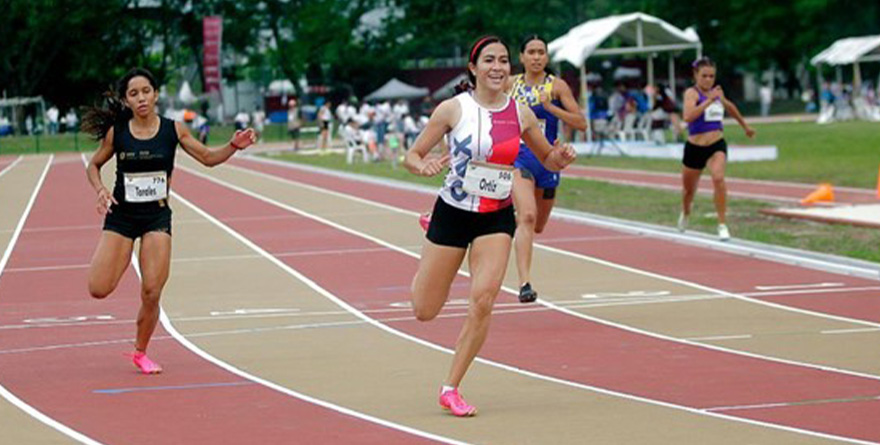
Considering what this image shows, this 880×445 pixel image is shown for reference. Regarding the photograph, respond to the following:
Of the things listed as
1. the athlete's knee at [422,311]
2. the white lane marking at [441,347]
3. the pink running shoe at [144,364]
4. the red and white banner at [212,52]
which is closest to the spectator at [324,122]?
the red and white banner at [212,52]

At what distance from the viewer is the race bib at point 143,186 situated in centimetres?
1048

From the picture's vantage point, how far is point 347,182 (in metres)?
35.0

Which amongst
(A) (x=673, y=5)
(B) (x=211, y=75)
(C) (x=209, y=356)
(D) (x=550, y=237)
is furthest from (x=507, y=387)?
(A) (x=673, y=5)

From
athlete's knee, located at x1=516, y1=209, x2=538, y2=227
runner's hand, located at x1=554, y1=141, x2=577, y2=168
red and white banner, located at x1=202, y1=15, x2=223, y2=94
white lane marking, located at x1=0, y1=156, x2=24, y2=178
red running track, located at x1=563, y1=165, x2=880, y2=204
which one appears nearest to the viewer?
runner's hand, located at x1=554, y1=141, x2=577, y2=168

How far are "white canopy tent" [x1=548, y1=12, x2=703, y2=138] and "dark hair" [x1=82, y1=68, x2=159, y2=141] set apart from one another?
1277 inches

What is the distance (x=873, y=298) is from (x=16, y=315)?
6692mm

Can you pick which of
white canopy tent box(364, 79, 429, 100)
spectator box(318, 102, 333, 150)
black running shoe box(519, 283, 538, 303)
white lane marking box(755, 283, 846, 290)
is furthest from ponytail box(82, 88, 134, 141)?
white canopy tent box(364, 79, 429, 100)

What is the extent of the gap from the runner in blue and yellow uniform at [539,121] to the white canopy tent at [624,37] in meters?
29.3

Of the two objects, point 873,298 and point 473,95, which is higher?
point 473,95

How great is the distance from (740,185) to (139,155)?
66.0ft

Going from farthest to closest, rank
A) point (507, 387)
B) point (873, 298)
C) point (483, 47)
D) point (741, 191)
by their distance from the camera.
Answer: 1. point (741, 191)
2. point (873, 298)
3. point (507, 387)
4. point (483, 47)

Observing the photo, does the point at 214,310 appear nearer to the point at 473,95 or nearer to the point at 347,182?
the point at 473,95

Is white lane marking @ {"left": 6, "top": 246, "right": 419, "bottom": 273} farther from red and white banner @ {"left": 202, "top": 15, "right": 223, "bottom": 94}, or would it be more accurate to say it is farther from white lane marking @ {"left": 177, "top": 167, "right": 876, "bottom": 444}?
red and white banner @ {"left": 202, "top": 15, "right": 223, "bottom": 94}

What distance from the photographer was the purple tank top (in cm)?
1794
